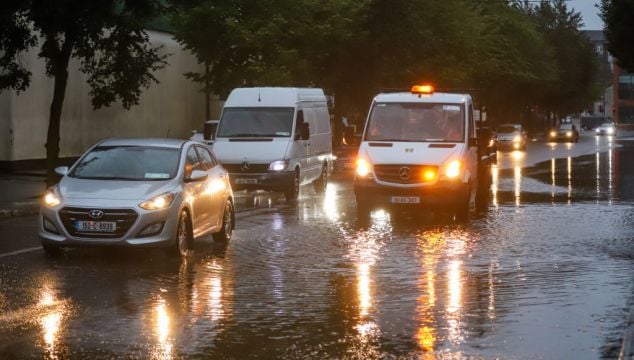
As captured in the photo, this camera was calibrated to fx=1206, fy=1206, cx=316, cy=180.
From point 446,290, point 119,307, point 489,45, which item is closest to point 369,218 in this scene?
point 446,290

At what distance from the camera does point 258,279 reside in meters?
12.3

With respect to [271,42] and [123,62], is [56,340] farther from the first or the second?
[271,42]

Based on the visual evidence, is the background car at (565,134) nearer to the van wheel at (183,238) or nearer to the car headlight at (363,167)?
the car headlight at (363,167)

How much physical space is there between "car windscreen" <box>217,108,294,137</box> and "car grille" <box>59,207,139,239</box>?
1172cm

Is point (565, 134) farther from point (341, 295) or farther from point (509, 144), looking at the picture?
point (341, 295)

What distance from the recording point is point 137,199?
13.7m

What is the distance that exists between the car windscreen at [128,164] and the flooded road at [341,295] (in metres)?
0.94

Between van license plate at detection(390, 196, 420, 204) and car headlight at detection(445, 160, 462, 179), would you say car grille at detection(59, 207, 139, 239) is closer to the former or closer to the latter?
van license plate at detection(390, 196, 420, 204)

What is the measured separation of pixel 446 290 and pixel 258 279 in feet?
6.58

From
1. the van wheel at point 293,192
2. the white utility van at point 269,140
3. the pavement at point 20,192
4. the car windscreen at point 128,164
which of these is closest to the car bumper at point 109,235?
the car windscreen at point 128,164

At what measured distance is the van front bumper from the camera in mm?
19688

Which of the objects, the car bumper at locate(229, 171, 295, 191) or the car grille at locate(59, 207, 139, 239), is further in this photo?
the car bumper at locate(229, 171, 295, 191)

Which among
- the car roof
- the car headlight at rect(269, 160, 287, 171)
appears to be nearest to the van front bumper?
the car headlight at rect(269, 160, 287, 171)

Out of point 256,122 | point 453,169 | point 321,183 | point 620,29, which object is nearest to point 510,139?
point 620,29
